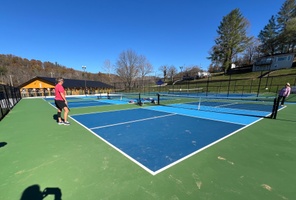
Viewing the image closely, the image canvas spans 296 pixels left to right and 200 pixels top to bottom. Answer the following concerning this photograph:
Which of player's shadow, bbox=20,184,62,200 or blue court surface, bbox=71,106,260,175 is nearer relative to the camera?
player's shadow, bbox=20,184,62,200

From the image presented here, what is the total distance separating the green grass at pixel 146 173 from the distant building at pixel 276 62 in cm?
4477

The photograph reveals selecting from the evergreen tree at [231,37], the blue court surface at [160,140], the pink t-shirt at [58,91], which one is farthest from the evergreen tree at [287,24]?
the pink t-shirt at [58,91]

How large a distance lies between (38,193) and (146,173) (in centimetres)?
173

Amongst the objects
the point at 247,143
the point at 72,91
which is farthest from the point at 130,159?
the point at 72,91

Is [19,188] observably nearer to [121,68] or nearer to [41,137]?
[41,137]

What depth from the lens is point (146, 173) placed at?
2.62m

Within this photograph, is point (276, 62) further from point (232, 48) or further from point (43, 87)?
point (43, 87)

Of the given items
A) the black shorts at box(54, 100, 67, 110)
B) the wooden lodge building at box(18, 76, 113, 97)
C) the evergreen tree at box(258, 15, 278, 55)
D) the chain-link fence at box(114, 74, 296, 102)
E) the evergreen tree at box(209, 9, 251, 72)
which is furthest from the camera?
the evergreen tree at box(258, 15, 278, 55)

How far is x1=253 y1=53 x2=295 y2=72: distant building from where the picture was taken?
35.2 m

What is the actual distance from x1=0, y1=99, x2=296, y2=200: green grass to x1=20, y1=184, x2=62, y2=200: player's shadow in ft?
0.23

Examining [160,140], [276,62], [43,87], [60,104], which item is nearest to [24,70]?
[43,87]

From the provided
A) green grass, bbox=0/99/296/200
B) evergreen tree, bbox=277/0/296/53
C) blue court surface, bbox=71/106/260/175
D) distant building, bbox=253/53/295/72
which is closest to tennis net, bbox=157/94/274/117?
blue court surface, bbox=71/106/260/175

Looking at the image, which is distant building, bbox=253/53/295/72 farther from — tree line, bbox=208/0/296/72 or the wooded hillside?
the wooded hillside

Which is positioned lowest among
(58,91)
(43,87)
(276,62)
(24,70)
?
(43,87)
